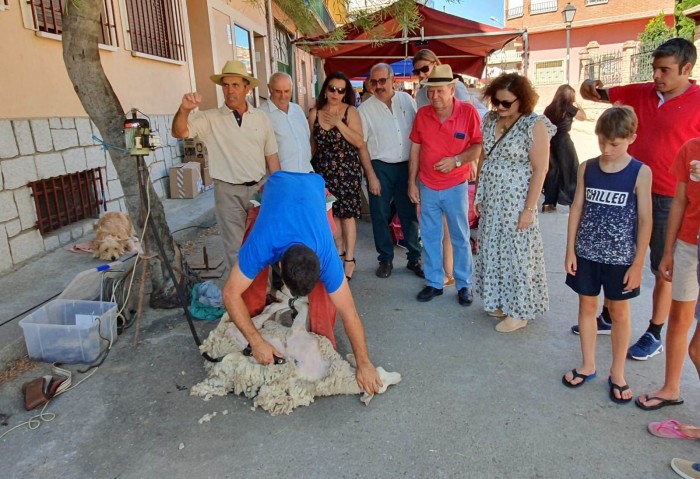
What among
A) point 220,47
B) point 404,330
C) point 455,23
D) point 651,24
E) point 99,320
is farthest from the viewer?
point 651,24

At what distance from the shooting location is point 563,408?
267 centimetres

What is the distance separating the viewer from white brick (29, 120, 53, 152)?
4902 millimetres

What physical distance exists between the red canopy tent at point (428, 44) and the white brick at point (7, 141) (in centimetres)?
342

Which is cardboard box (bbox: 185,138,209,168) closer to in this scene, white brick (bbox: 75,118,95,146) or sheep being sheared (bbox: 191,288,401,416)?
white brick (bbox: 75,118,95,146)

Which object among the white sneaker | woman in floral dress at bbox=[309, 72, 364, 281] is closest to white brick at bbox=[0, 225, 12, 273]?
woman in floral dress at bbox=[309, 72, 364, 281]

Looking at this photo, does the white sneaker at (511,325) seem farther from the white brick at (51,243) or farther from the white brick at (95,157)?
the white brick at (95,157)

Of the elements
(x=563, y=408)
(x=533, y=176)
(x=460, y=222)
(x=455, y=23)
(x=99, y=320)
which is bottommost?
(x=563, y=408)

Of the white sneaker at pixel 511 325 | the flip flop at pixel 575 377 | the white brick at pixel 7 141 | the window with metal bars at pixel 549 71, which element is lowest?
the flip flop at pixel 575 377

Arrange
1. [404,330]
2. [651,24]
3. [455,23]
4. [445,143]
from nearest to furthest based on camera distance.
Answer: [404,330] → [445,143] → [455,23] → [651,24]

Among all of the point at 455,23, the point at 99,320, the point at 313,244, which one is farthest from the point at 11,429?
the point at 455,23

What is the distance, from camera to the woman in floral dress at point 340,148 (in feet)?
14.5

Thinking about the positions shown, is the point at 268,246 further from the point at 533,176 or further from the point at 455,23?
the point at 455,23

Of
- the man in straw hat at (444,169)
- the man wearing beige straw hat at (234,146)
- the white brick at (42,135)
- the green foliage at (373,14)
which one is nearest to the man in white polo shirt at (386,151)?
the man in straw hat at (444,169)

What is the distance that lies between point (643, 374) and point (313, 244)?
2092mm
